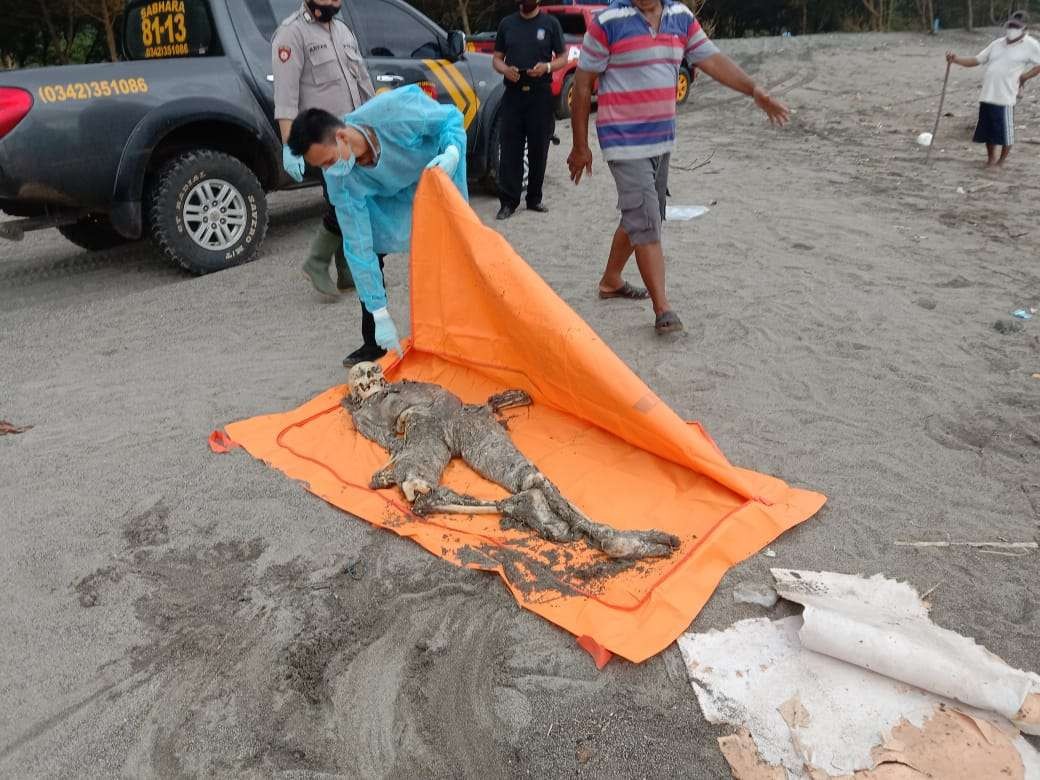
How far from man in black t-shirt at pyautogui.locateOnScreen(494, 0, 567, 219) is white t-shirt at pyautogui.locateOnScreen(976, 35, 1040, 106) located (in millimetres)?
4927

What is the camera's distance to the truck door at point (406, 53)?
21.4 ft

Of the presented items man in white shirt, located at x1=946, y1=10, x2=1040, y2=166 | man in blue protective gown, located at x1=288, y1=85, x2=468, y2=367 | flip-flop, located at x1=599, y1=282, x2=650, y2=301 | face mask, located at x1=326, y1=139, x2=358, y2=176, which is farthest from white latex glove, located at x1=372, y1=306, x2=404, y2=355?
man in white shirt, located at x1=946, y1=10, x2=1040, y2=166

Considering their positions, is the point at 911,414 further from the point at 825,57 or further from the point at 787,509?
the point at 825,57

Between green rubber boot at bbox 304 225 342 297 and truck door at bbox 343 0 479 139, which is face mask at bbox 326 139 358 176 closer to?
green rubber boot at bbox 304 225 342 297

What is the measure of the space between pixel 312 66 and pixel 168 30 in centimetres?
221

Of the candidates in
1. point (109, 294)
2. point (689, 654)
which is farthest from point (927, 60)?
point (689, 654)

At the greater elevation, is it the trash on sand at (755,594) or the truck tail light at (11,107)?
the truck tail light at (11,107)

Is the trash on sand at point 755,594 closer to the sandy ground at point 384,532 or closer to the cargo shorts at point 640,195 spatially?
the sandy ground at point 384,532

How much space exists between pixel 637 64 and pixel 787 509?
2580 millimetres

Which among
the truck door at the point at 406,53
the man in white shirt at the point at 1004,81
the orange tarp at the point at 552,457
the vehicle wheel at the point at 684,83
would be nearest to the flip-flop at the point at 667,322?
the orange tarp at the point at 552,457

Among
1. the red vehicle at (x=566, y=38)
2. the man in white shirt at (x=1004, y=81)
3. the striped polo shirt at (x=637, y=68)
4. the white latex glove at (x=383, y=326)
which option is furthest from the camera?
the red vehicle at (x=566, y=38)

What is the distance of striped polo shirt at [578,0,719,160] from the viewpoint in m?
4.12

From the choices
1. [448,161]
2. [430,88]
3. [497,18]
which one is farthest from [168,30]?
[497,18]

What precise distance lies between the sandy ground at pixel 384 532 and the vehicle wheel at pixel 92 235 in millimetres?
145
